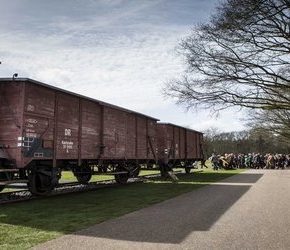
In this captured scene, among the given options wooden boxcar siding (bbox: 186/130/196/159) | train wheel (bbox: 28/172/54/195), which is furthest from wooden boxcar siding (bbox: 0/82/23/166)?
wooden boxcar siding (bbox: 186/130/196/159)

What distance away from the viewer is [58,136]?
14.6 meters

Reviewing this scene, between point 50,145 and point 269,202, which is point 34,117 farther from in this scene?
point 269,202

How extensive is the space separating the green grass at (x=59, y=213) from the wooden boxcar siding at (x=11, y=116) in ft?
5.43

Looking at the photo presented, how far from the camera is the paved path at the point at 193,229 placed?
23.5 ft

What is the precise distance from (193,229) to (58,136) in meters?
7.30

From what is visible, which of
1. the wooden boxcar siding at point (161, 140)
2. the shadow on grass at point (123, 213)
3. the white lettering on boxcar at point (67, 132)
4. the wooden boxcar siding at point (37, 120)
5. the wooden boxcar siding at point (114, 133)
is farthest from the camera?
the wooden boxcar siding at point (161, 140)

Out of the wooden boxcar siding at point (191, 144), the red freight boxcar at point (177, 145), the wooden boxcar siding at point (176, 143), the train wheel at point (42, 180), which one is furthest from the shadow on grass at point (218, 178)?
the train wheel at point (42, 180)

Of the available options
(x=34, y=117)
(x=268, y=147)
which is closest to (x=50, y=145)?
(x=34, y=117)

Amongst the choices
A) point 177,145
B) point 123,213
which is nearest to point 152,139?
point 177,145

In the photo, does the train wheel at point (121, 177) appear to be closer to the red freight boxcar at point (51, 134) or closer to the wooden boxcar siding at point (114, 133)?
the red freight boxcar at point (51, 134)

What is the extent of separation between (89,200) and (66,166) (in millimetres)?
2853

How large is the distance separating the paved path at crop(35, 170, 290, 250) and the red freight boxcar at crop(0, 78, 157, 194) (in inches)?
159

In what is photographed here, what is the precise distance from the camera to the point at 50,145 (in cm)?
1412

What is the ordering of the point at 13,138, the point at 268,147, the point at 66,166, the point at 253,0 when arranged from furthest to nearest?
the point at 268,147 < the point at 66,166 < the point at 13,138 < the point at 253,0
